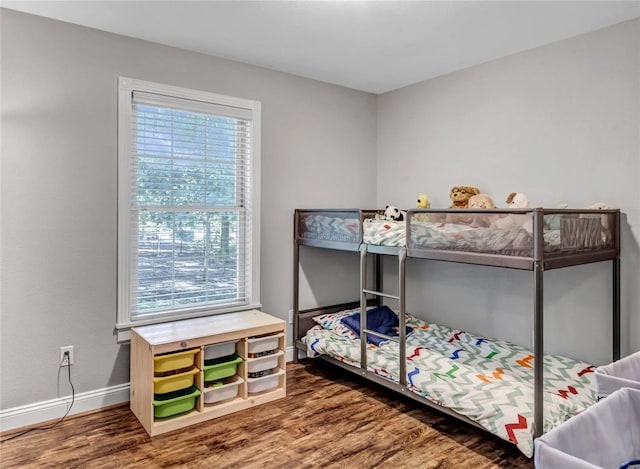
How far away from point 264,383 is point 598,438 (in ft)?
7.49

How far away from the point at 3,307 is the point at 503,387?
296 centimetres

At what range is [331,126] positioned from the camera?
4.03 m

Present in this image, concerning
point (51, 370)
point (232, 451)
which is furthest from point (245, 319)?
point (51, 370)

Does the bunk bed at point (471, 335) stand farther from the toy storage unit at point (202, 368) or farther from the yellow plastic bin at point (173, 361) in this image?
the yellow plastic bin at point (173, 361)

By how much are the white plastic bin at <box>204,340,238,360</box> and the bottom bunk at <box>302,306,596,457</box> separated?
0.81m

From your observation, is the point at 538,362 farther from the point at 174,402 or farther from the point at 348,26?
the point at 348,26

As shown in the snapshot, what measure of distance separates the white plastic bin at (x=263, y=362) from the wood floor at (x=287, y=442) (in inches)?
10.1

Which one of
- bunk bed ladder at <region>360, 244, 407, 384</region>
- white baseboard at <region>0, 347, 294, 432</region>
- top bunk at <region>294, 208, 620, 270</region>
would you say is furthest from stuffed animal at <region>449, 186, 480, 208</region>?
white baseboard at <region>0, 347, 294, 432</region>

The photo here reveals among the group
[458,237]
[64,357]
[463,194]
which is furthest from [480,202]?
[64,357]

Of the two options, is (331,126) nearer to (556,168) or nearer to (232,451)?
(556,168)

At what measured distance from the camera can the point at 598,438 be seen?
1.11 metres

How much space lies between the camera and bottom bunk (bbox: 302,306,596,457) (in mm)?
2320

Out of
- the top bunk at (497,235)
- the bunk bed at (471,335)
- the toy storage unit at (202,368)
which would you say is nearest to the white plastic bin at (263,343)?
the toy storage unit at (202,368)

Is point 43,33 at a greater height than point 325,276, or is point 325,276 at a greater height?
point 43,33
